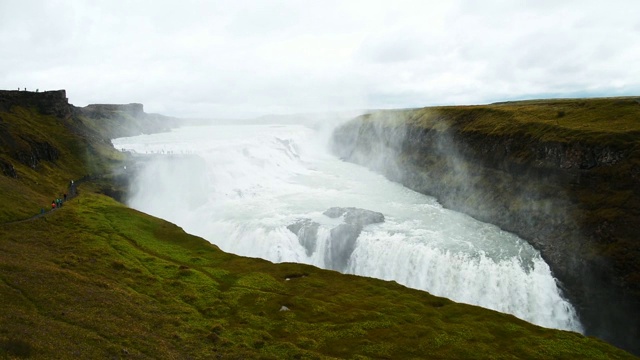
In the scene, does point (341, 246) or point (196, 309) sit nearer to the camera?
point (196, 309)

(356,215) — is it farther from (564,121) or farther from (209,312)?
(564,121)

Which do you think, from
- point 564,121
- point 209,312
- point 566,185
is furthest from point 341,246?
point 564,121

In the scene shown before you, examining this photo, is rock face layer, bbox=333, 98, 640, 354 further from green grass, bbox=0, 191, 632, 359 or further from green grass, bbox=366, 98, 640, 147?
green grass, bbox=0, 191, 632, 359

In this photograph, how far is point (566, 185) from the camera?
190 ft

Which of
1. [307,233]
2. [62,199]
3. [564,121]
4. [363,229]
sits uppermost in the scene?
[564,121]

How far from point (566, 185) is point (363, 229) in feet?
101

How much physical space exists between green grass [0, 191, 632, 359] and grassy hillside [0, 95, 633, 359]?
0.11 m

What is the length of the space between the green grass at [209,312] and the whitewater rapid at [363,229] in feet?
45.5

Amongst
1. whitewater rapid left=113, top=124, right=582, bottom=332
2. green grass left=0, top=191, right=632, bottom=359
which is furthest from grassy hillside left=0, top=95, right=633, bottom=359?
whitewater rapid left=113, top=124, right=582, bottom=332

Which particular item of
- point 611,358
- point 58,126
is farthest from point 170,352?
point 58,126

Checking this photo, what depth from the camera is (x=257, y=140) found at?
135m

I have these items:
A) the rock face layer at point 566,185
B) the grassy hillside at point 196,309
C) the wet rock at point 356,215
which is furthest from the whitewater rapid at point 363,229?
the grassy hillside at point 196,309

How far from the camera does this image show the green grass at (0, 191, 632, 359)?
75.8ft

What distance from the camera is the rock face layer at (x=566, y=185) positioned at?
153 feet
